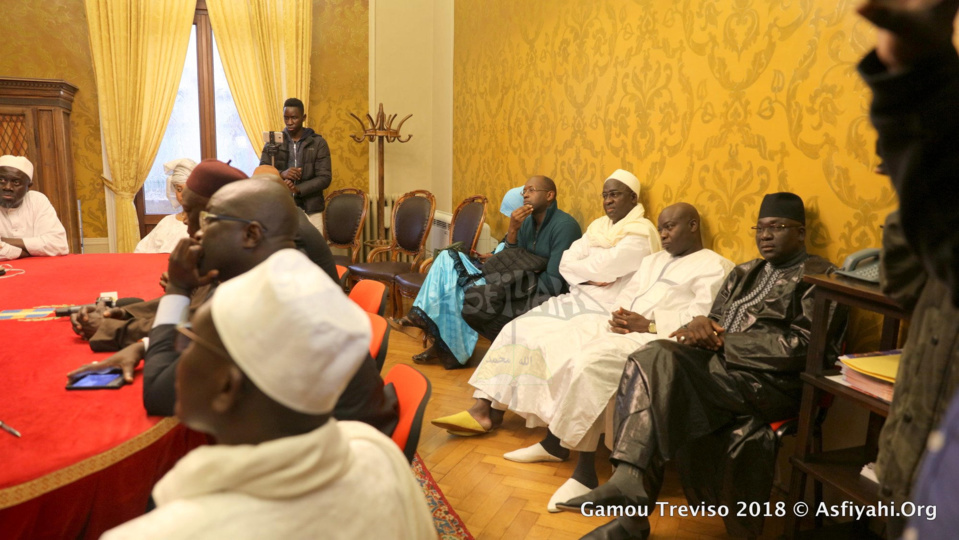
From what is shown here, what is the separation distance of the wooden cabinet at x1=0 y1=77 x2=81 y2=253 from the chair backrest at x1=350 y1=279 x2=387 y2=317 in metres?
4.56

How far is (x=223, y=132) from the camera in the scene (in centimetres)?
673

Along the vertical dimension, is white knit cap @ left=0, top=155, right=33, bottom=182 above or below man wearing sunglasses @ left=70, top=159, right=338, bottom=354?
above

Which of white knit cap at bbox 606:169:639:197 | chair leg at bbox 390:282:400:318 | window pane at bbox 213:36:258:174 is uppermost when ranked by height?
window pane at bbox 213:36:258:174

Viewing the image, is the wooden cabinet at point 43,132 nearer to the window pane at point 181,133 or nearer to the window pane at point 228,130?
the window pane at point 181,133

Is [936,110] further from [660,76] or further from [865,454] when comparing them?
[660,76]

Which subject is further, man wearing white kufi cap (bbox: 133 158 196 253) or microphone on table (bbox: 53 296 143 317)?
man wearing white kufi cap (bbox: 133 158 196 253)

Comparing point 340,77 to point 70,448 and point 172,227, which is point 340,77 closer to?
point 172,227

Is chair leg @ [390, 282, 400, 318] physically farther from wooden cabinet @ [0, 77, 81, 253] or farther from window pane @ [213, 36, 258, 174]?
wooden cabinet @ [0, 77, 81, 253]

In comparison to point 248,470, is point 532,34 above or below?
above

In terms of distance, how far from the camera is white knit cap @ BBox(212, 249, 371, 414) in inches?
29.3

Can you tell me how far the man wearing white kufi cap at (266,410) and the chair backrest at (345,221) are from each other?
5557 mm

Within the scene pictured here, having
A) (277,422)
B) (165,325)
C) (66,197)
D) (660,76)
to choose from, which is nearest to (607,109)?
(660,76)

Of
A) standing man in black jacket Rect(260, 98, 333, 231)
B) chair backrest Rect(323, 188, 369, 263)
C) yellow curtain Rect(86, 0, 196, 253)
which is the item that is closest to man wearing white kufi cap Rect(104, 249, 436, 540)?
standing man in black jacket Rect(260, 98, 333, 231)

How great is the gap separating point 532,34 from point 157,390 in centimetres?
421
